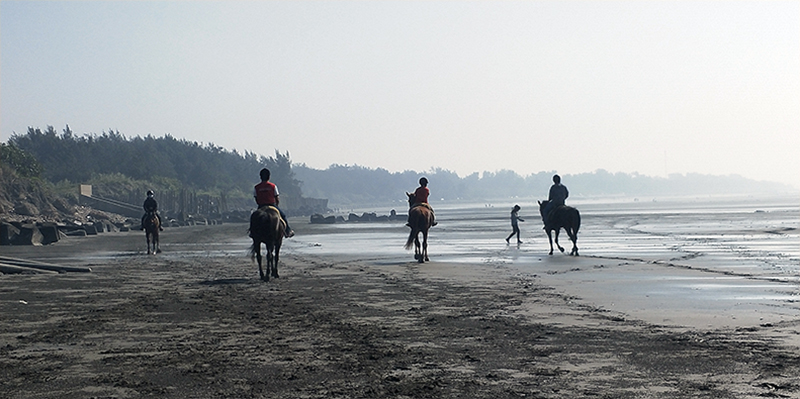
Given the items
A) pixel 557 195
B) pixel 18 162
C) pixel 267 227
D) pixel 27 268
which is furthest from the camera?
pixel 18 162

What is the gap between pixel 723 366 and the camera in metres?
6.95

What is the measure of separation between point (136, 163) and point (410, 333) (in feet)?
367

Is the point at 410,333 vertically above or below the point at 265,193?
below

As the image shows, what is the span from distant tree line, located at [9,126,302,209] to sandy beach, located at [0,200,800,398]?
59.4 meters

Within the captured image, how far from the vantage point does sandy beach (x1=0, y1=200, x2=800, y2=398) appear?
651cm

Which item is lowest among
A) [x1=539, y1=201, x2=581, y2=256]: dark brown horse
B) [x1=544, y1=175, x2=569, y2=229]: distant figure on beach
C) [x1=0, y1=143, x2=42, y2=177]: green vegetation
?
[x1=539, y1=201, x2=581, y2=256]: dark brown horse

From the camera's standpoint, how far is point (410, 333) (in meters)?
9.12

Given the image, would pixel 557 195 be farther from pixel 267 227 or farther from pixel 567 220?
pixel 267 227

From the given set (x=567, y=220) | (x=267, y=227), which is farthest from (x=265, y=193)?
(x=567, y=220)

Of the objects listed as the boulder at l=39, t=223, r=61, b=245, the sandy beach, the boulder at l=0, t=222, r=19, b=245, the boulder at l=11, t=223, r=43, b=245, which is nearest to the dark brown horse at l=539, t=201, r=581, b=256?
the sandy beach

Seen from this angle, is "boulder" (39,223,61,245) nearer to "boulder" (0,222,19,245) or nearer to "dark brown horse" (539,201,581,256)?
"boulder" (0,222,19,245)

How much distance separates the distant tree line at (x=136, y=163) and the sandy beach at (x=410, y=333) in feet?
195

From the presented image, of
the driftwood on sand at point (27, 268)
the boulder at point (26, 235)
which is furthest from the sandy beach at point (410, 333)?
the boulder at point (26, 235)

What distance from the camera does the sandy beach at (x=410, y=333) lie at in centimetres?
651
